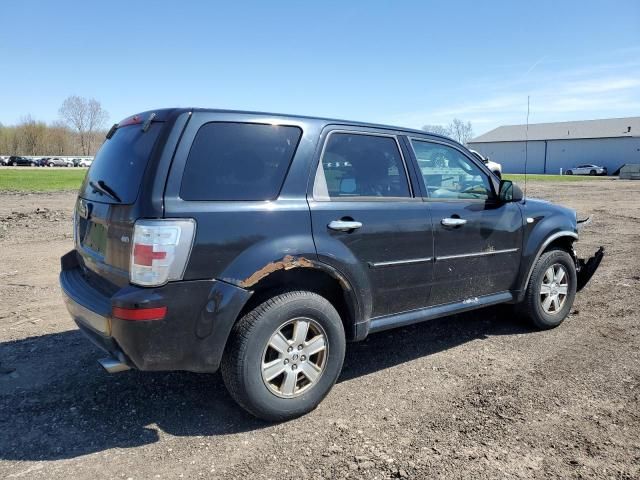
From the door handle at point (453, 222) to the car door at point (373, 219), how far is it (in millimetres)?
168

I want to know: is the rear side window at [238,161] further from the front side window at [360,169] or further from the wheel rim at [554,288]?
the wheel rim at [554,288]

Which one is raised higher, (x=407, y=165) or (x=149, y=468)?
(x=407, y=165)

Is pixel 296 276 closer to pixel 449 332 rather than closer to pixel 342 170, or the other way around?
pixel 342 170

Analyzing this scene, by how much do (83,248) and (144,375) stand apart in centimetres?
114

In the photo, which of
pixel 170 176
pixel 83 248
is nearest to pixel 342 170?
pixel 170 176

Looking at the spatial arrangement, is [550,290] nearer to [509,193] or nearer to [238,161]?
[509,193]

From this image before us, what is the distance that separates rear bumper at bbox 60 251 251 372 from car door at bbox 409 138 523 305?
1.90 metres

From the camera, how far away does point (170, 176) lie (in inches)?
119

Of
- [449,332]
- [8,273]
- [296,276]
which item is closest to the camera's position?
[296,276]

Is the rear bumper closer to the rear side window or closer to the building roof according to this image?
the rear side window

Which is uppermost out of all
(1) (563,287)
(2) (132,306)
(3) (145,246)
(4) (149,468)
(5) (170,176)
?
(5) (170,176)

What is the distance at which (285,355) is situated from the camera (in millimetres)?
3375

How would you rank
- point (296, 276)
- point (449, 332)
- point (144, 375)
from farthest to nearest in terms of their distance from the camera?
point (449, 332), point (144, 375), point (296, 276)

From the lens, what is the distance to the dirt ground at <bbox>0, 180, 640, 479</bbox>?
292 cm
